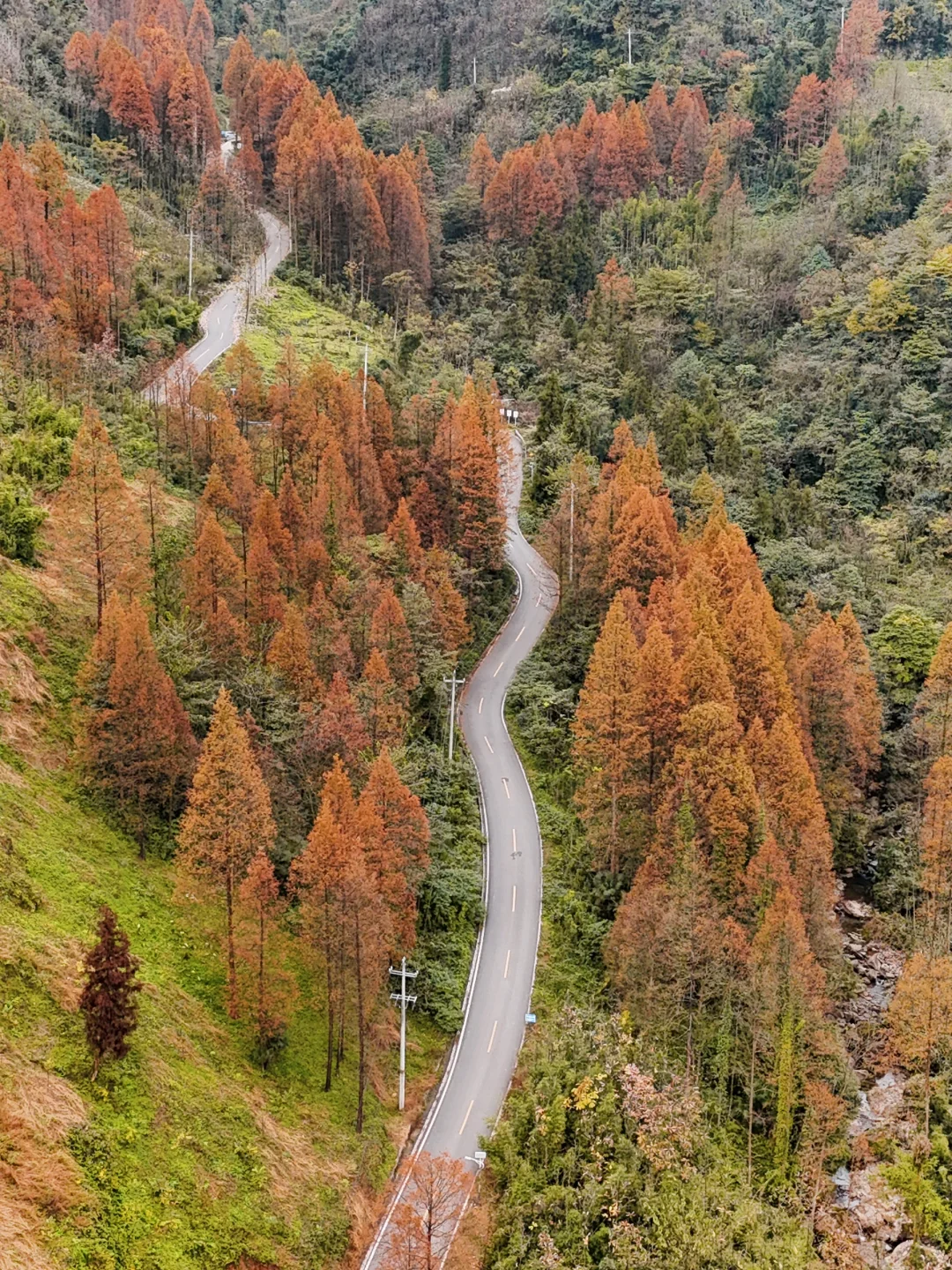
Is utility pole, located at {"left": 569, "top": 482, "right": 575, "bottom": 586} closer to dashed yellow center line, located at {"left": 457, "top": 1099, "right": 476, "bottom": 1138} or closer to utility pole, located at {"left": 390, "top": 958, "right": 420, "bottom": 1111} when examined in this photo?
utility pole, located at {"left": 390, "top": 958, "right": 420, "bottom": 1111}

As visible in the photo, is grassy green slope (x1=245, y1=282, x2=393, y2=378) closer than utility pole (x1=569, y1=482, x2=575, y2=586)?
No

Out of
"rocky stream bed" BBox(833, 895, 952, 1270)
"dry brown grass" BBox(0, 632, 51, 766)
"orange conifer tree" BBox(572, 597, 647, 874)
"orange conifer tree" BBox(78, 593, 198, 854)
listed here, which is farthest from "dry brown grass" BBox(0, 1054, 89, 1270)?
"rocky stream bed" BBox(833, 895, 952, 1270)

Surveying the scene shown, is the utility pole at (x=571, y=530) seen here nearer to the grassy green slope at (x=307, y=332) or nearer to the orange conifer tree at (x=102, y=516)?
the grassy green slope at (x=307, y=332)

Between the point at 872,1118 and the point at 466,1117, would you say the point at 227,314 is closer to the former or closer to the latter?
the point at 466,1117

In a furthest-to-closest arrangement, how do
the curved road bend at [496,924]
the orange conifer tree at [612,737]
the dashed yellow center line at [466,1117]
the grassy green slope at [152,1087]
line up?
the orange conifer tree at [612,737] < the curved road bend at [496,924] < the dashed yellow center line at [466,1117] < the grassy green slope at [152,1087]

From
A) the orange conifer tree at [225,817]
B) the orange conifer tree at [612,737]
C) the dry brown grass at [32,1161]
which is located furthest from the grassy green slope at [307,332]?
the dry brown grass at [32,1161]

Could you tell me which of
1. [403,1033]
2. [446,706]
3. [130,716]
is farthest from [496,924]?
[130,716]
